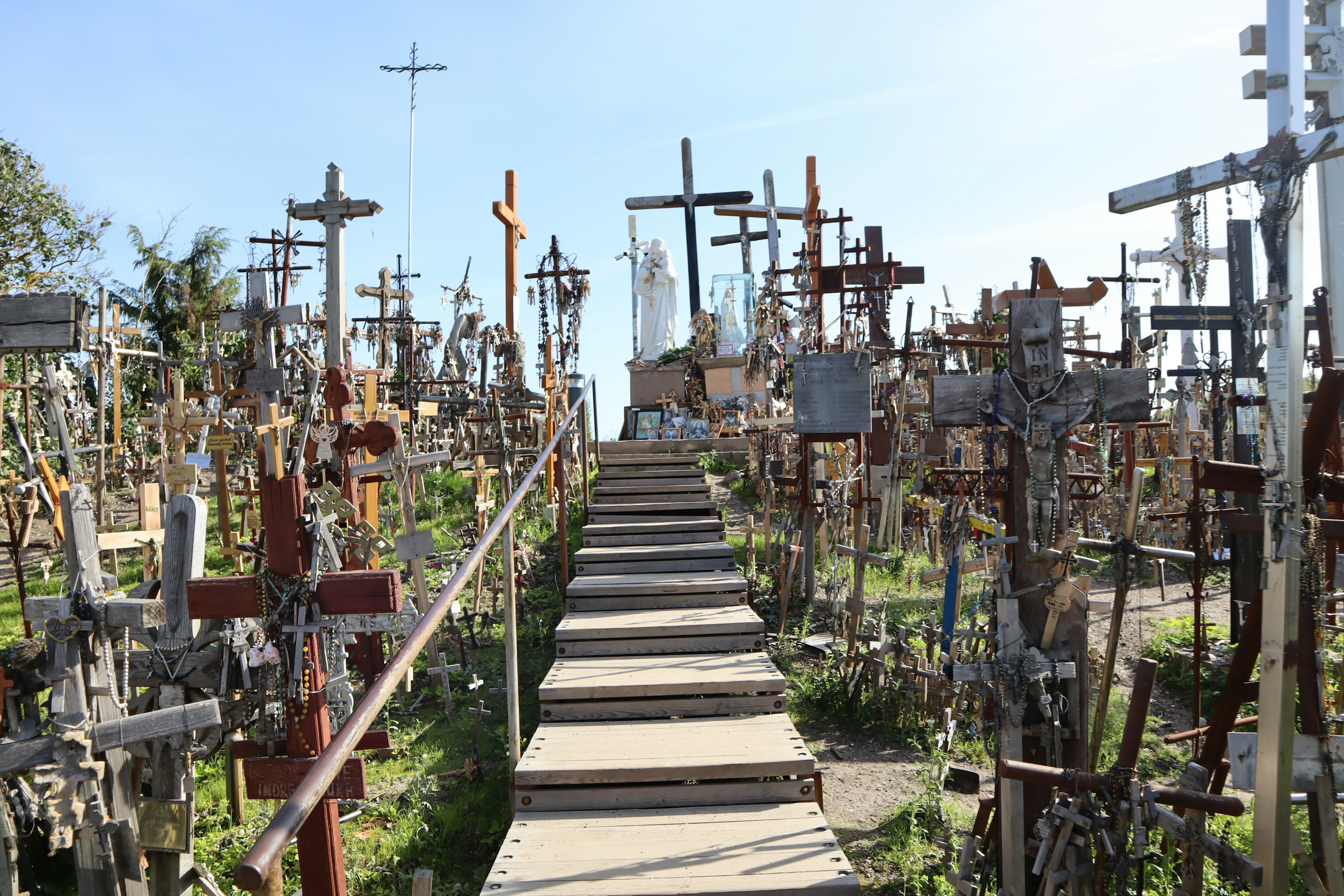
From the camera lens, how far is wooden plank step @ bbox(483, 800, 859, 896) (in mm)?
3471

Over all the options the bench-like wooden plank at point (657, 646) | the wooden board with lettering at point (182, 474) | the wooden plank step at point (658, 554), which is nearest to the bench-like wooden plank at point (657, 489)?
the wooden plank step at point (658, 554)

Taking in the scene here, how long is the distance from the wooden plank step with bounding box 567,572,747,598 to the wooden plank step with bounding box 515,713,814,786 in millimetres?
1676

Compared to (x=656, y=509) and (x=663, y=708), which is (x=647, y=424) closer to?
→ (x=656, y=509)

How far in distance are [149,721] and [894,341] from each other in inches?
389

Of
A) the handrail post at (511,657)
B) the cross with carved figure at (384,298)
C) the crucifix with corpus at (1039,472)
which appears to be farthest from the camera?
the cross with carved figure at (384,298)

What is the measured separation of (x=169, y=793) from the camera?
3.69 m

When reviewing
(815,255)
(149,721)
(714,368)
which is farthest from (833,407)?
(714,368)

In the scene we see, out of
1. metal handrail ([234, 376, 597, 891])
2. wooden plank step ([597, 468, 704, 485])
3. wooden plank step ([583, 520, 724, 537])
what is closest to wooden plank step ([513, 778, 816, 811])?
metal handrail ([234, 376, 597, 891])

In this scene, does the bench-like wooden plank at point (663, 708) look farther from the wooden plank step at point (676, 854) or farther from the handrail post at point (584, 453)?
the handrail post at point (584, 453)

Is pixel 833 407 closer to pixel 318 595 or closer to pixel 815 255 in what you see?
pixel 815 255

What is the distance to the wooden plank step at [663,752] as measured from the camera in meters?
4.30

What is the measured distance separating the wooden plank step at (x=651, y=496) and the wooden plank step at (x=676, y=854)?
5.28m

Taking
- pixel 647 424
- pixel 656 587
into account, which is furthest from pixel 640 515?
pixel 647 424

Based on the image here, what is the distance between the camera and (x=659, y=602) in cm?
674
